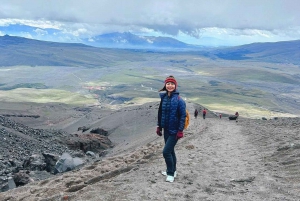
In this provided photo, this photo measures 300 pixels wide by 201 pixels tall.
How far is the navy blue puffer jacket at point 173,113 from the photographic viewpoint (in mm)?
8906

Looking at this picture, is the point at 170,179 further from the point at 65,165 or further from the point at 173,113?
the point at 65,165

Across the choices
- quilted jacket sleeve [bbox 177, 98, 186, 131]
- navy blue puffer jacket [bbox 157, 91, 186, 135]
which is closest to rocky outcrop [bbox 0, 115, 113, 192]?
navy blue puffer jacket [bbox 157, 91, 186, 135]

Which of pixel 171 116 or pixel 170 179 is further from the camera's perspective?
pixel 170 179

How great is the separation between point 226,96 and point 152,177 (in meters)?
161

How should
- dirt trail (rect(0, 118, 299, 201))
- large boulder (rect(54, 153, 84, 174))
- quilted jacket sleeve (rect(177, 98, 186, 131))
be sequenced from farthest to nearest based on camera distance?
large boulder (rect(54, 153, 84, 174)), quilted jacket sleeve (rect(177, 98, 186, 131)), dirt trail (rect(0, 118, 299, 201))

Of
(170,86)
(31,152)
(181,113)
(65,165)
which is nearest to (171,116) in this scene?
(181,113)

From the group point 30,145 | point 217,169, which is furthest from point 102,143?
point 217,169

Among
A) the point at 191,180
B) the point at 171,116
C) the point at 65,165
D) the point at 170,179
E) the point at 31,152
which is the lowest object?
the point at 31,152

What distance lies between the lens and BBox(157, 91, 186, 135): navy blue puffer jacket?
29.2 ft

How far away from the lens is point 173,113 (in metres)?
8.94

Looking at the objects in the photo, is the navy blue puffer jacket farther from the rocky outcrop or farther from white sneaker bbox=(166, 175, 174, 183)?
the rocky outcrop

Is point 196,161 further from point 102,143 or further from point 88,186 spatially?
point 102,143

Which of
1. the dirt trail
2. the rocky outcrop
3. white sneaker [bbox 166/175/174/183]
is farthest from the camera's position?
the rocky outcrop

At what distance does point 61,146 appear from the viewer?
2502 centimetres
